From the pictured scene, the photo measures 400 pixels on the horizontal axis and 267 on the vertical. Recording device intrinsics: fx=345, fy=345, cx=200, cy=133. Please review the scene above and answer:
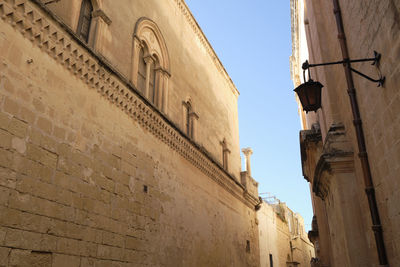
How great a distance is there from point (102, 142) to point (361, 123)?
3.99m

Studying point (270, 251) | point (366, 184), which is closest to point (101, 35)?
point (366, 184)

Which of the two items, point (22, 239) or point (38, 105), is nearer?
point (22, 239)

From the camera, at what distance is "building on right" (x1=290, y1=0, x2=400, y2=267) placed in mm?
3410

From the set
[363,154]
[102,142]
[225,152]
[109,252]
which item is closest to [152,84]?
[102,142]

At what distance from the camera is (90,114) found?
5.66 m

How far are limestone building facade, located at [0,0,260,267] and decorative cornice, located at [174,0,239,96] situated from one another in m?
0.19

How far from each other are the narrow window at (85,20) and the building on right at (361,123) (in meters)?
4.10

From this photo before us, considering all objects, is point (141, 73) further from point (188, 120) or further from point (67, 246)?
point (67, 246)

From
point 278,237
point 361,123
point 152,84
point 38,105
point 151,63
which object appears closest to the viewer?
point 361,123

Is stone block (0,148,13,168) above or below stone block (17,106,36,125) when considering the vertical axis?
below

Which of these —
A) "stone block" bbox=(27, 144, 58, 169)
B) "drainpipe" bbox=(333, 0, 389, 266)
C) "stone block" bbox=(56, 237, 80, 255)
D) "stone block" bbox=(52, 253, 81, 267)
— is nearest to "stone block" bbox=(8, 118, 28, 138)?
"stone block" bbox=(27, 144, 58, 169)

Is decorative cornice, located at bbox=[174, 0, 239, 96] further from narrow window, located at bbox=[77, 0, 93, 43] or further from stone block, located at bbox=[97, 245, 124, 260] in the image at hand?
stone block, located at bbox=[97, 245, 124, 260]

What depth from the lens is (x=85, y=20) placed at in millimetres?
6551

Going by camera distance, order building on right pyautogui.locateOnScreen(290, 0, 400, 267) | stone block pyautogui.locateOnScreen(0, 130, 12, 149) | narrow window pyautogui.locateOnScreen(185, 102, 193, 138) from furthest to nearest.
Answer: narrow window pyautogui.locateOnScreen(185, 102, 193, 138)
stone block pyautogui.locateOnScreen(0, 130, 12, 149)
building on right pyautogui.locateOnScreen(290, 0, 400, 267)
